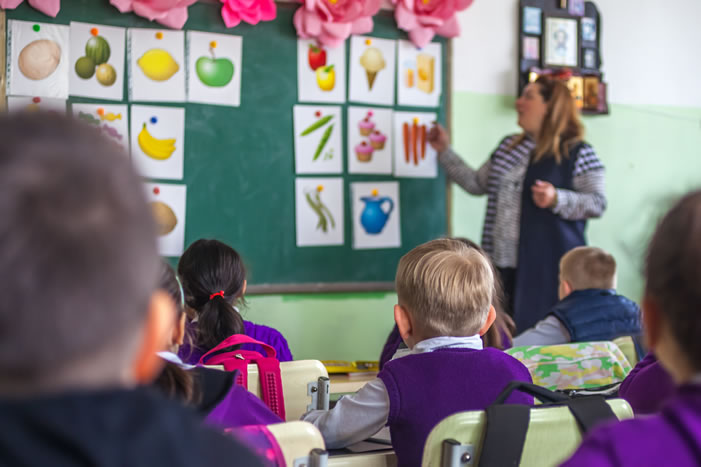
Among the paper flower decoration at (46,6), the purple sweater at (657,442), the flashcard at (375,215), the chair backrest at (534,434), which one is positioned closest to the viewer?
the purple sweater at (657,442)

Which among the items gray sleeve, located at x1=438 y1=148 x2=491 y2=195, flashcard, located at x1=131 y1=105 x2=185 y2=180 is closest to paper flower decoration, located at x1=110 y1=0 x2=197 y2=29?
flashcard, located at x1=131 y1=105 x2=185 y2=180

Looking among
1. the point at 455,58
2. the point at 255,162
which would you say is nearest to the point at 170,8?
the point at 255,162

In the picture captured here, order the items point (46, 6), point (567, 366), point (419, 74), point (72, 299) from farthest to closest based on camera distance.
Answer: point (419, 74), point (46, 6), point (567, 366), point (72, 299)

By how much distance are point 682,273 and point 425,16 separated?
10.8 feet

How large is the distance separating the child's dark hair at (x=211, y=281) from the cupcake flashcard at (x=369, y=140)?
5.24ft

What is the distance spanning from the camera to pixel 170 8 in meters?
3.32

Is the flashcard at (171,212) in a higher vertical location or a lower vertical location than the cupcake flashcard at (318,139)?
lower

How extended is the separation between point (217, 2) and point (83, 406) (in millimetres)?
3208

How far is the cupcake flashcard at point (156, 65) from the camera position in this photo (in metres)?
3.34

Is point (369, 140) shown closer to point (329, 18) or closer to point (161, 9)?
point (329, 18)

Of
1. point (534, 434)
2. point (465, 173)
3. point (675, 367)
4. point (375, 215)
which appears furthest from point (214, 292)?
point (465, 173)

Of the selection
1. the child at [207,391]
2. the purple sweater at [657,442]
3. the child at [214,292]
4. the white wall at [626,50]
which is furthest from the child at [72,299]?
the white wall at [626,50]

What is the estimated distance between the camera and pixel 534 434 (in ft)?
4.03

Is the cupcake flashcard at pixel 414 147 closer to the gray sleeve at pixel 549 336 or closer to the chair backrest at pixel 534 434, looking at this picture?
the gray sleeve at pixel 549 336
